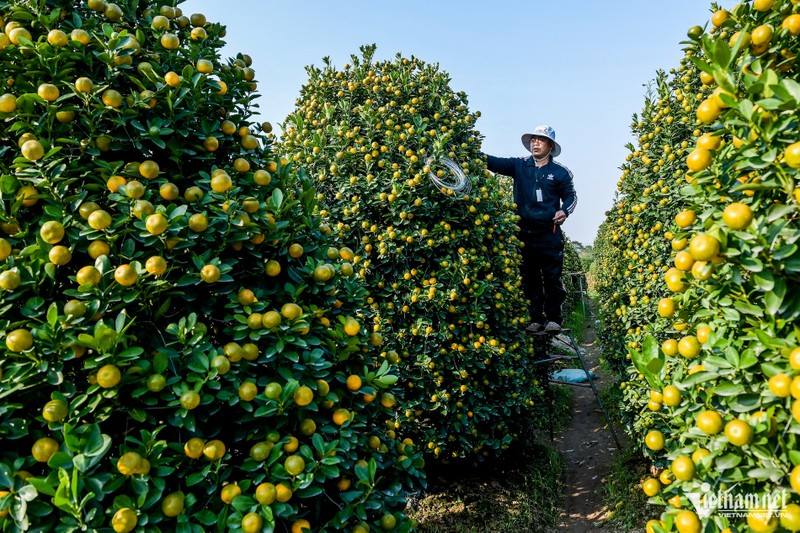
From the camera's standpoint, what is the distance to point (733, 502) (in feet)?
4.35

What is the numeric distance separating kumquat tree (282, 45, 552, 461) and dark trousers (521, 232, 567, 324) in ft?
4.38

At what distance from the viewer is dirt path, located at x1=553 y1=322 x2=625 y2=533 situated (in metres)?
4.70

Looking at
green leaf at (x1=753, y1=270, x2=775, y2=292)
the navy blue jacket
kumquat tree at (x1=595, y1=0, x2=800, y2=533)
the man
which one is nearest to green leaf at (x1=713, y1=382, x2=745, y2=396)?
kumquat tree at (x1=595, y1=0, x2=800, y2=533)

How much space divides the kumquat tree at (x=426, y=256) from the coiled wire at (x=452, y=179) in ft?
0.04

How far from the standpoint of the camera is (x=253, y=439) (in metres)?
1.67

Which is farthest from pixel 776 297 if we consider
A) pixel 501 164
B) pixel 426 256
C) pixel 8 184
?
pixel 501 164

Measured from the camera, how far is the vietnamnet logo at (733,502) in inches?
46.6

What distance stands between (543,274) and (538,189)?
1.13m

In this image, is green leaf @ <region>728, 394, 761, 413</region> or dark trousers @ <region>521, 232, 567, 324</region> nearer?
green leaf @ <region>728, 394, 761, 413</region>

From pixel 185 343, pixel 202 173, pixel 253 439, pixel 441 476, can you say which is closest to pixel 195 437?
pixel 253 439

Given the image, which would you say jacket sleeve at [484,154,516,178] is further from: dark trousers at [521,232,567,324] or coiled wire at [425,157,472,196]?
coiled wire at [425,157,472,196]

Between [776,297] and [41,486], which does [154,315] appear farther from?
[776,297]

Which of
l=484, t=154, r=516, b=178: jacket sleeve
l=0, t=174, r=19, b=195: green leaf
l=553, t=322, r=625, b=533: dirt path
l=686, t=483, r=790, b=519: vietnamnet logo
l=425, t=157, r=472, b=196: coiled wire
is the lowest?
l=553, t=322, r=625, b=533: dirt path

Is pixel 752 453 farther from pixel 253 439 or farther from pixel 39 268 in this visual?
pixel 39 268
